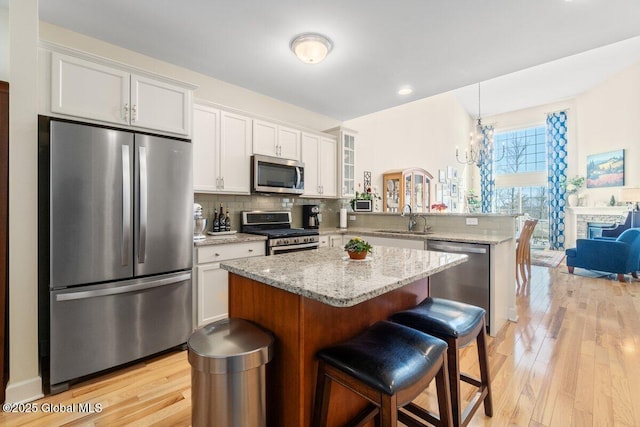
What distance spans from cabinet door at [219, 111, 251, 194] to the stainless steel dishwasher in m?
2.26

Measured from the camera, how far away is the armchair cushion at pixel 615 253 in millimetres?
4523

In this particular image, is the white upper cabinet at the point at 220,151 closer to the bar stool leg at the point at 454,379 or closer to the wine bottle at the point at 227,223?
the wine bottle at the point at 227,223

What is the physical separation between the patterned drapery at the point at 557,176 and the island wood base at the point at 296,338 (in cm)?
879

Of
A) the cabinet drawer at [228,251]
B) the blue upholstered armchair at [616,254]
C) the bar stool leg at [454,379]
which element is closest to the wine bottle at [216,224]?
the cabinet drawer at [228,251]

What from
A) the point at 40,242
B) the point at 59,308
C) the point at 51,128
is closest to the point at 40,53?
the point at 51,128

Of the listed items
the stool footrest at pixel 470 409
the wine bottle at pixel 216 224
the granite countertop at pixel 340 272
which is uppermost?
the wine bottle at pixel 216 224

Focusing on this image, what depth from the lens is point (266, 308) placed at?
1.37m

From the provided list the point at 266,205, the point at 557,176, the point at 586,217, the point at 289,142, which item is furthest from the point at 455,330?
A: the point at 557,176

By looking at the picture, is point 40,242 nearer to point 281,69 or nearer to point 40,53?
point 40,53

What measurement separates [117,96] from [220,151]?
1113 mm

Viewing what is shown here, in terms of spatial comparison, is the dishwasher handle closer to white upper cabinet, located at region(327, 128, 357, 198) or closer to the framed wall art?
white upper cabinet, located at region(327, 128, 357, 198)

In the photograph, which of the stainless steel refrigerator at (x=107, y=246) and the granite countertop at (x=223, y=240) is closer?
the stainless steel refrigerator at (x=107, y=246)

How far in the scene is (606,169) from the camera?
6.60 meters

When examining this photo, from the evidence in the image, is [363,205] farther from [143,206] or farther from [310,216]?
Result: [143,206]
